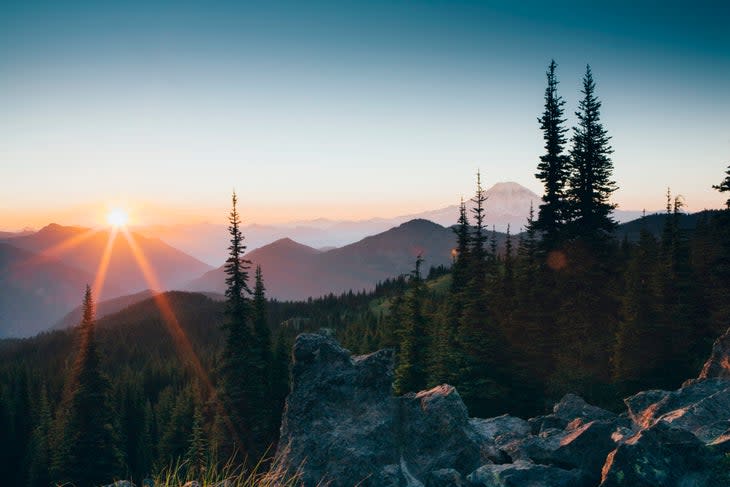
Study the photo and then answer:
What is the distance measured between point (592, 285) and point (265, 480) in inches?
1373

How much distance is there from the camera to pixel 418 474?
1328 centimetres

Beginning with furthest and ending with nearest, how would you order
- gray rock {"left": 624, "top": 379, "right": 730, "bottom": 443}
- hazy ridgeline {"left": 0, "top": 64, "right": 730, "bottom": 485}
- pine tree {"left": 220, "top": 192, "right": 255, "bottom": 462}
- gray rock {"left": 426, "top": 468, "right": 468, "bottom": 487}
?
pine tree {"left": 220, "top": 192, "right": 255, "bottom": 462}
hazy ridgeline {"left": 0, "top": 64, "right": 730, "bottom": 485}
gray rock {"left": 624, "top": 379, "right": 730, "bottom": 443}
gray rock {"left": 426, "top": 468, "right": 468, "bottom": 487}

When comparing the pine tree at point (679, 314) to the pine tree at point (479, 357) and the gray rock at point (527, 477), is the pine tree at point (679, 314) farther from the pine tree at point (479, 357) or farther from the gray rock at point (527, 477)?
the gray rock at point (527, 477)

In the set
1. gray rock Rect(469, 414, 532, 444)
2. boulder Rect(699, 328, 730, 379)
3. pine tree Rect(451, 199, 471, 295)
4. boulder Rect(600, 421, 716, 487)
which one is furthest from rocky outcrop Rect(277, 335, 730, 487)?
pine tree Rect(451, 199, 471, 295)

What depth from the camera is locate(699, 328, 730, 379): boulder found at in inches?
710

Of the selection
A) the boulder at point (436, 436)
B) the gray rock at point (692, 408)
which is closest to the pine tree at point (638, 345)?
the gray rock at point (692, 408)

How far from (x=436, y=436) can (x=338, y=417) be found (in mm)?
3049

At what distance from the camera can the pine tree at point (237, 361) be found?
35594mm

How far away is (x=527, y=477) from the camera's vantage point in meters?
10.4

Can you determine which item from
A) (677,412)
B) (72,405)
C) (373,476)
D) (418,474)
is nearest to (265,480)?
(373,476)

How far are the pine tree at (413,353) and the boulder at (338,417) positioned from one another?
881 inches

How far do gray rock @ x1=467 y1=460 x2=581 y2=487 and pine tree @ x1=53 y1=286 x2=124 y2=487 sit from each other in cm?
3313

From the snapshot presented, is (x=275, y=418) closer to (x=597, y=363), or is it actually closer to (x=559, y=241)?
(x=597, y=363)

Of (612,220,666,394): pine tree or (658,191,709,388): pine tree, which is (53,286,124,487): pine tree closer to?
(612,220,666,394): pine tree
